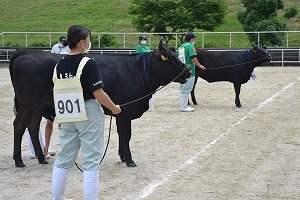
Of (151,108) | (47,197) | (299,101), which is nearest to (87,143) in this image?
(47,197)

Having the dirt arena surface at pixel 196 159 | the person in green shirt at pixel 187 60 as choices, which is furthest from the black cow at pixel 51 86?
the person in green shirt at pixel 187 60

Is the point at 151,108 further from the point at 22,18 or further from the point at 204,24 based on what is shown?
the point at 22,18

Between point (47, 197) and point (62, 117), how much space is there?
1.51 metres

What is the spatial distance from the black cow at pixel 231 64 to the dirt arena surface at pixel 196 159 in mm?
760

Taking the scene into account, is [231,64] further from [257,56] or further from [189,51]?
[189,51]

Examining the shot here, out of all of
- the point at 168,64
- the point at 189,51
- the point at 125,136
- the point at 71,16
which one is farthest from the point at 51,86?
the point at 71,16

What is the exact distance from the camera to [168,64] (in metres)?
11.0

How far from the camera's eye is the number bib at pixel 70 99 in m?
7.09

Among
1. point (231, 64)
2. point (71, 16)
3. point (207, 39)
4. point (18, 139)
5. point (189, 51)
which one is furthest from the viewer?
point (71, 16)

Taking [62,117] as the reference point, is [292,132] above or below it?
below

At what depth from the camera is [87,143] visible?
710 cm

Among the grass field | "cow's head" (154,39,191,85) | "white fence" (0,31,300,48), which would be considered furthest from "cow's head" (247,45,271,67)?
the grass field

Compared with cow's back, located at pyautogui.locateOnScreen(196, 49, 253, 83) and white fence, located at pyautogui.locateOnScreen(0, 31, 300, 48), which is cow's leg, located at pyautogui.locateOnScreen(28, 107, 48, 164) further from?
white fence, located at pyautogui.locateOnScreen(0, 31, 300, 48)

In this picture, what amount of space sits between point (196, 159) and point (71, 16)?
59648 millimetres
